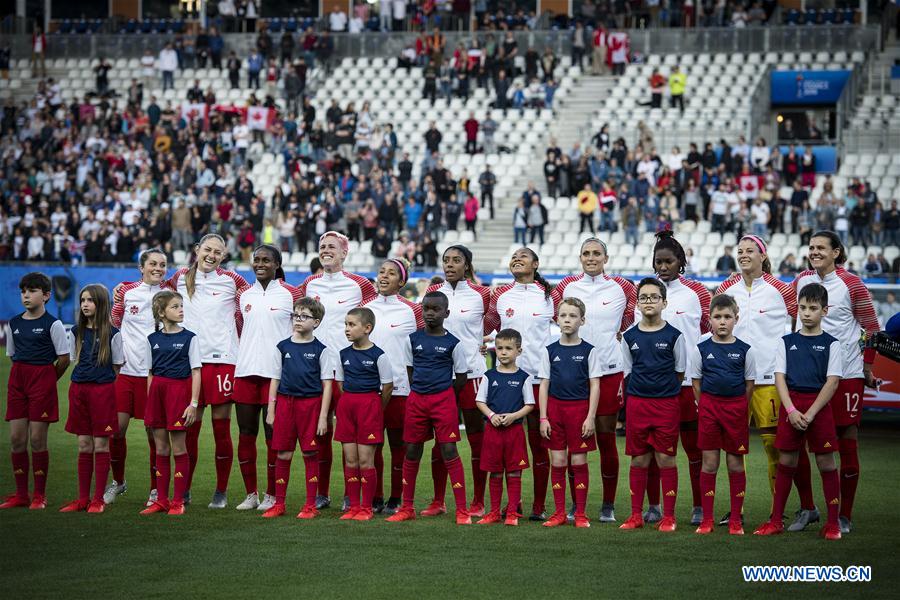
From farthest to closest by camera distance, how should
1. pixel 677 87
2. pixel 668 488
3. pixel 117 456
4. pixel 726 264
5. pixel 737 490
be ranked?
1. pixel 677 87
2. pixel 726 264
3. pixel 117 456
4. pixel 668 488
5. pixel 737 490

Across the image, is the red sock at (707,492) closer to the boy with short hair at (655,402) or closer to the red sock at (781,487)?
the boy with short hair at (655,402)

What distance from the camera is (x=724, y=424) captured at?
29.9 feet

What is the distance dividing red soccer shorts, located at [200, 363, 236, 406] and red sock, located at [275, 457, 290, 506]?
77 cm

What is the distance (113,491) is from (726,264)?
16.3 metres

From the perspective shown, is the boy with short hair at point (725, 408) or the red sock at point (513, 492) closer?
the boy with short hair at point (725, 408)

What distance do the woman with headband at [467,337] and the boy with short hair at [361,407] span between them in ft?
1.79

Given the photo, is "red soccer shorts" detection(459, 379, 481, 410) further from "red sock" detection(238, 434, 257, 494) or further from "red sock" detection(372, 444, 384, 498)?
"red sock" detection(238, 434, 257, 494)

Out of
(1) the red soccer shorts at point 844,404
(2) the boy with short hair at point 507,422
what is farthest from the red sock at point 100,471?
(1) the red soccer shorts at point 844,404

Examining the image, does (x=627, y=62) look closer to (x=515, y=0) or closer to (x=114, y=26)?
(x=515, y=0)

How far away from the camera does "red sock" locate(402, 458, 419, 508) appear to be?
9.67 m

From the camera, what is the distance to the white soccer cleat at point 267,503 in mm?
10094

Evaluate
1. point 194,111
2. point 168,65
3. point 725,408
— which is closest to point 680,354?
point 725,408

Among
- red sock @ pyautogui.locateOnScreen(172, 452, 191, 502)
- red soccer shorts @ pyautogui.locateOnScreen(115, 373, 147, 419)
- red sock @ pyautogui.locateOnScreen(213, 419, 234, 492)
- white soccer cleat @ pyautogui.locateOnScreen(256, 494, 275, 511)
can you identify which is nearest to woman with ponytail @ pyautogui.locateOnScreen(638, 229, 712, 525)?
white soccer cleat @ pyautogui.locateOnScreen(256, 494, 275, 511)

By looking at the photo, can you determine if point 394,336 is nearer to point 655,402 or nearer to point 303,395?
point 303,395
